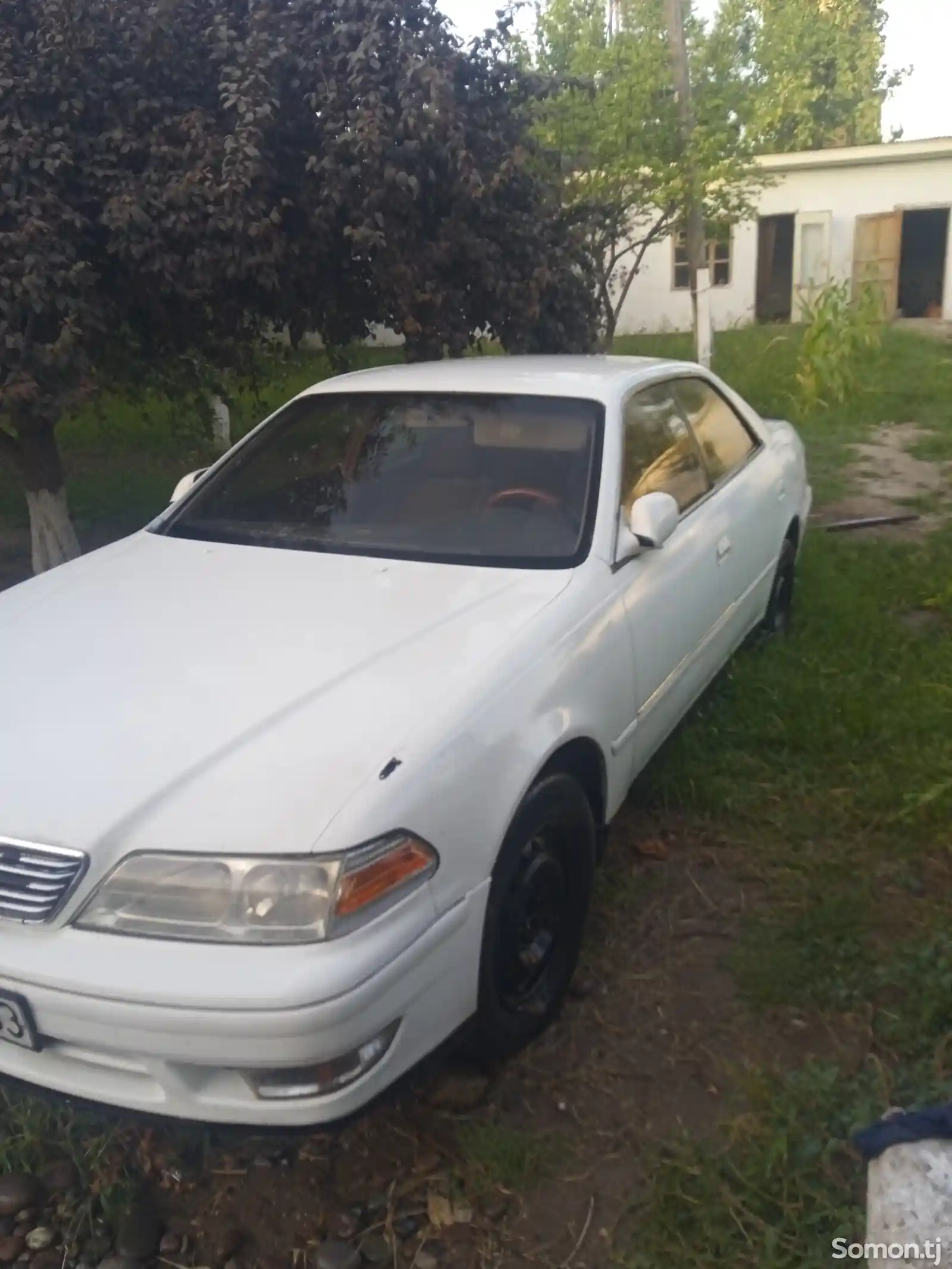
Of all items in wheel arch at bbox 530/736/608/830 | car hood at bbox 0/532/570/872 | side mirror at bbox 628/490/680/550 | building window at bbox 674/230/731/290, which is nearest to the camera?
car hood at bbox 0/532/570/872

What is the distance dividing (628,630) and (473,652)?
653 mm

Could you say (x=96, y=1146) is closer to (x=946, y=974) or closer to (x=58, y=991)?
(x=58, y=991)

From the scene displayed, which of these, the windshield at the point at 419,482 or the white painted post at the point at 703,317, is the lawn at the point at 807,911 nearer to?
the windshield at the point at 419,482

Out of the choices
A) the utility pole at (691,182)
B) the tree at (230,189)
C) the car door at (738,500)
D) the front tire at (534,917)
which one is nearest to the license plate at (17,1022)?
the front tire at (534,917)

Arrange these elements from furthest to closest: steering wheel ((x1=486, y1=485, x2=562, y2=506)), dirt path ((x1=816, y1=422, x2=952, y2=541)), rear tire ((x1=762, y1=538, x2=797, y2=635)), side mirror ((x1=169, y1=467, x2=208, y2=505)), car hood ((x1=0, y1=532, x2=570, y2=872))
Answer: dirt path ((x1=816, y1=422, x2=952, y2=541)), rear tire ((x1=762, y1=538, x2=797, y2=635)), side mirror ((x1=169, y1=467, x2=208, y2=505)), steering wheel ((x1=486, y1=485, x2=562, y2=506)), car hood ((x1=0, y1=532, x2=570, y2=872))

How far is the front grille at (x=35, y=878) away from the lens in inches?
79.3

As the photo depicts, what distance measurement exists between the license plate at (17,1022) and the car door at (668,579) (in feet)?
5.04

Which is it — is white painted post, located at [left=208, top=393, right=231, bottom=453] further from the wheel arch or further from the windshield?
the wheel arch

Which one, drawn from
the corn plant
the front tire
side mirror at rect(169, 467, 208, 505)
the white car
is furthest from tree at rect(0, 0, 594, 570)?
the corn plant

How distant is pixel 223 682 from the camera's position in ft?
8.03

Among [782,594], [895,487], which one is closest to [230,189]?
[782,594]

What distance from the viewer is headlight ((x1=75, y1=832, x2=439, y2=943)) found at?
1.98 metres

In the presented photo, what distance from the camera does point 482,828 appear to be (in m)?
2.27

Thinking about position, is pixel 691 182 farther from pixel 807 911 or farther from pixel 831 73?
pixel 831 73
